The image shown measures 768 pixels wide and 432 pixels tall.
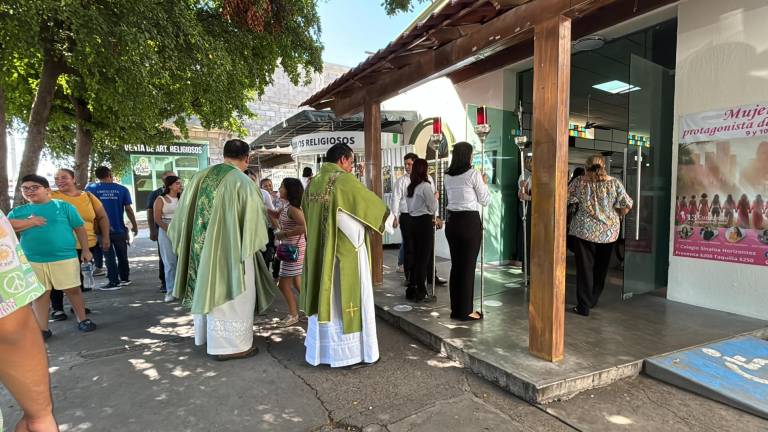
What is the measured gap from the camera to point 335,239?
318 centimetres

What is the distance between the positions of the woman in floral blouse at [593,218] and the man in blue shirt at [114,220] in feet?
21.4

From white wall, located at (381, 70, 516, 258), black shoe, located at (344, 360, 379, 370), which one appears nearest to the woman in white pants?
black shoe, located at (344, 360, 379, 370)

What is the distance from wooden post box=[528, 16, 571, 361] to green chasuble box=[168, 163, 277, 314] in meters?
2.31

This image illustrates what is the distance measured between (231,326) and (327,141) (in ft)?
17.8

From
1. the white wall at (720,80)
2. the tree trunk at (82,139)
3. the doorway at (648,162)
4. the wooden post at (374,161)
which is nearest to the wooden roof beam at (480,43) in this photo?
the wooden post at (374,161)

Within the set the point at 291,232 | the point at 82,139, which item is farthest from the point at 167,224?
the point at 82,139

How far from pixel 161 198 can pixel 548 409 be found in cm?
519

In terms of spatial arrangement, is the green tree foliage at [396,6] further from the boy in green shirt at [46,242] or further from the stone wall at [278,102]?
the stone wall at [278,102]

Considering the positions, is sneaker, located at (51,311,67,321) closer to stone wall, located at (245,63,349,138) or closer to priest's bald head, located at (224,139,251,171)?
priest's bald head, located at (224,139,251,171)

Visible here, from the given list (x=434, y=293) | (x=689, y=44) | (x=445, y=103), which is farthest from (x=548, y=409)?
(x=445, y=103)

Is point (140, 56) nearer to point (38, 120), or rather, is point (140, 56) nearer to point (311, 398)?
point (38, 120)

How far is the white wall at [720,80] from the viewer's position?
12.4 feet

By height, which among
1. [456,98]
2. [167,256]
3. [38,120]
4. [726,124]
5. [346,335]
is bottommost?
[346,335]

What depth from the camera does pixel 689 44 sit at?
167 inches
